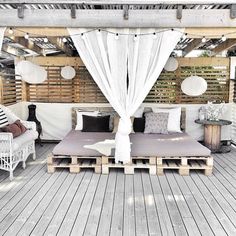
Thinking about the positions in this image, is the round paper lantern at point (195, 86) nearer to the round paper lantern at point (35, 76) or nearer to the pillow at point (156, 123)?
the pillow at point (156, 123)

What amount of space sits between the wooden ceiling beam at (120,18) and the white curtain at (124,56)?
133mm

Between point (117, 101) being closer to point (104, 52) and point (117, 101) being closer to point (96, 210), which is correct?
point (104, 52)

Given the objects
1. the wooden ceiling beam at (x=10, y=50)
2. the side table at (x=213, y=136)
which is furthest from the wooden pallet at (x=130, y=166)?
the wooden ceiling beam at (x=10, y=50)

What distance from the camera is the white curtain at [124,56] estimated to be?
397 centimetres

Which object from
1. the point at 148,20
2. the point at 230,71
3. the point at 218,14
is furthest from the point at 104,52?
the point at 230,71

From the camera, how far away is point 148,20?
3.80 m

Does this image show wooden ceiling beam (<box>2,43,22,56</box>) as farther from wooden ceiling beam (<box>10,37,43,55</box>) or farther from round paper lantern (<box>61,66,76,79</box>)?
round paper lantern (<box>61,66,76,79</box>)

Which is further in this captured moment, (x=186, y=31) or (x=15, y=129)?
(x=15, y=129)

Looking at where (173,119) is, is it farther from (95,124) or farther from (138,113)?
(95,124)

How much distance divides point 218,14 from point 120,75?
1469mm

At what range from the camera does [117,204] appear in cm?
372

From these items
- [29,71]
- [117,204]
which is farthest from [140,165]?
[29,71]

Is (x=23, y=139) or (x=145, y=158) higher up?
(x=23, y=139)

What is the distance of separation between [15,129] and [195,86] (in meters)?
3.72
